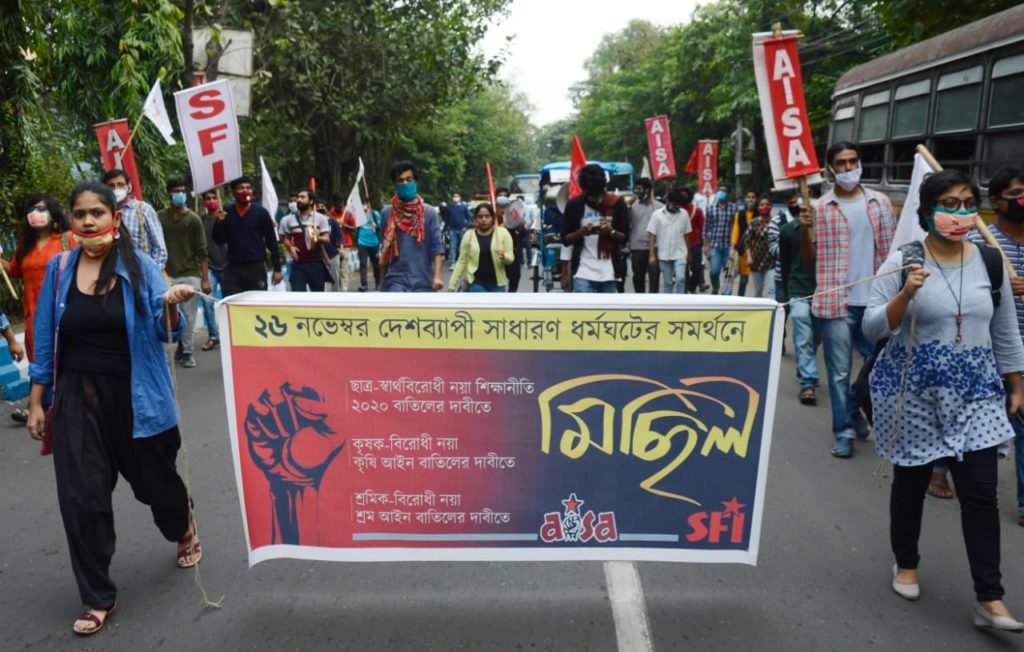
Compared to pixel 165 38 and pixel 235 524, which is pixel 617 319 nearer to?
pixel 235 524

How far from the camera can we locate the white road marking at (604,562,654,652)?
3.16 meters

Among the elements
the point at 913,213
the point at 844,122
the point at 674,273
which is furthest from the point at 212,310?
the point at 844,122

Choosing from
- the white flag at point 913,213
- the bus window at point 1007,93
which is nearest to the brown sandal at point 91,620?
the white flag at point 913,213

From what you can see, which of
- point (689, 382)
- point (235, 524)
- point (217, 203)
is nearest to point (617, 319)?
point (689, 382)

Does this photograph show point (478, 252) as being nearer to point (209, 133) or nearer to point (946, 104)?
point (209, 133)

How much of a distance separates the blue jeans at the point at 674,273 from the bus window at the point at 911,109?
2.87 m

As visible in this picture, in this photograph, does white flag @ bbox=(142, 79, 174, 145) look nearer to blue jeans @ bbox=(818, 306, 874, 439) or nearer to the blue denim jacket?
the blue denim jacket

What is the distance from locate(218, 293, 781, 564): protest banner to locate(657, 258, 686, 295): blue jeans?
24.8ft

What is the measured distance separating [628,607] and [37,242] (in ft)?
16.5

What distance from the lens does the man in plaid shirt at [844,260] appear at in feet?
17.9

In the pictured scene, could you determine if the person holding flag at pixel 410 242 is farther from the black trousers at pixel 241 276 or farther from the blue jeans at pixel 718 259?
the blue jeans at pixel 718 259

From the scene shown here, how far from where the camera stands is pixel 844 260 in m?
5.46

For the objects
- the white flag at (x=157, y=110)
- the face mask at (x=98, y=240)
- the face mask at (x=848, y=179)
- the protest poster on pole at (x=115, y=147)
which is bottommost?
the face mask at (x=98, y=240)

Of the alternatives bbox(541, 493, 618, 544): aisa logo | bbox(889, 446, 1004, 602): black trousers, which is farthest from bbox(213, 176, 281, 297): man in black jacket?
bbox(889, 446, 1004, 602): black trousers
